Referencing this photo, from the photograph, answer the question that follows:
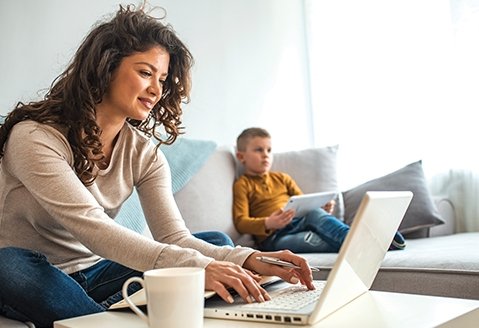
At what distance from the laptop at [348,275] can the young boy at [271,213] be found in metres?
1.03

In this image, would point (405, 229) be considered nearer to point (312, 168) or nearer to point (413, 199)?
point (413, 199)

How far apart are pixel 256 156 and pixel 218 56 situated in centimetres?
66

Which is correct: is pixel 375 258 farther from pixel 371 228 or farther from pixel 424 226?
pixel 424 226

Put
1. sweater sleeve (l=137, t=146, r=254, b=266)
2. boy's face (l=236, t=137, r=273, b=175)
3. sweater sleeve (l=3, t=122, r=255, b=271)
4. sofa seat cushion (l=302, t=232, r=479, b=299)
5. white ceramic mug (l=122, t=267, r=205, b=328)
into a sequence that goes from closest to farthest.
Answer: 1. white ceramic mug (l=122, t=267, r=205, b=328)
2. sweater sleeve (l=3, t=122, r=255, b=271)
3. sweater sleeve (l=137, t=146, r=254, b=266)
4. sofa seat cushion (l=302, t=232, r=479, b=299)
5. boy's face (l=236, t=137, r=273, b=175)

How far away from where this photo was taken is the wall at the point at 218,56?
7.20 ft

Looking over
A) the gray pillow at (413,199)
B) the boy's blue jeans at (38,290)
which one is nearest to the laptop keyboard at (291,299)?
the boy's blue jeans at (38,290)

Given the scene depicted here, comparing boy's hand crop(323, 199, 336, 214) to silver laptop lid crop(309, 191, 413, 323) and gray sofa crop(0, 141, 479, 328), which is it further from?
silver laptop lid crop(309, 191, 413, 323)

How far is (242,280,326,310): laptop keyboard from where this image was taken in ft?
3.19

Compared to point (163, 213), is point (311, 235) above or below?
below

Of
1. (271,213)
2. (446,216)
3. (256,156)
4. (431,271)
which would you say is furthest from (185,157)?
(446,216)

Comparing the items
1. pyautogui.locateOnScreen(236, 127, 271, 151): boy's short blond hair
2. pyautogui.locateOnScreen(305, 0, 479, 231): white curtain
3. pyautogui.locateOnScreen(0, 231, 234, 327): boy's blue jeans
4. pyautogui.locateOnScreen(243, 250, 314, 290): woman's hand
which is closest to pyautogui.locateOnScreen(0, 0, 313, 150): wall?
pyautogui.locateOnScreen(305, 0, 479, 231): white curtain

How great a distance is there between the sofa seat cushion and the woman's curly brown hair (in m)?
0.76

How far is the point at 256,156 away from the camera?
2557mm

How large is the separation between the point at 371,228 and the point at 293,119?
2419mm
